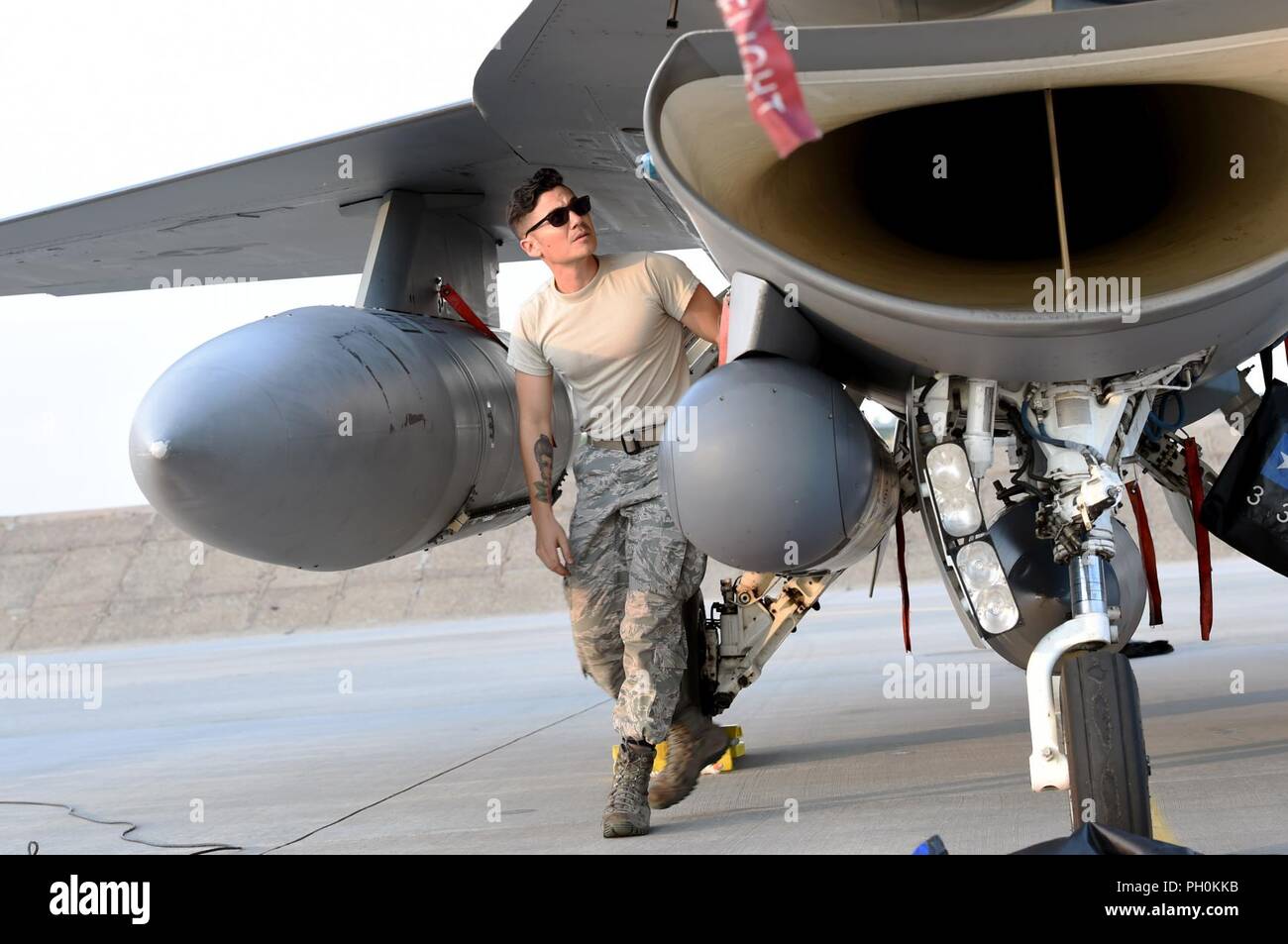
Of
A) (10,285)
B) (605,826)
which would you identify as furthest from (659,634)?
(10,285)

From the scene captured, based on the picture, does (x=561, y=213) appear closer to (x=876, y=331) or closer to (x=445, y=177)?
(x=876, y=331)

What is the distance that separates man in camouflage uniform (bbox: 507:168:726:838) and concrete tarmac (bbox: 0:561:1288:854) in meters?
0.40

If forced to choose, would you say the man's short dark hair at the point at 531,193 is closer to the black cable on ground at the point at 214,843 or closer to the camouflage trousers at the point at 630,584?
the camouflage trousers at the point at 630,584

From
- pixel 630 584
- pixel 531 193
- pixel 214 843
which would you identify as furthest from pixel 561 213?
pixel 214 843

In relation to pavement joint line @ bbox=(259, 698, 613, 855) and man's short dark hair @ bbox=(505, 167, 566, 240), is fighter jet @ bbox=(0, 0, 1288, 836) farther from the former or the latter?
pavement joint line @ bbox=(259, 698, 613, 855)

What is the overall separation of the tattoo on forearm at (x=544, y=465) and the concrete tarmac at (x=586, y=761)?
991mm

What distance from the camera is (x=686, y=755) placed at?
433 centimetres

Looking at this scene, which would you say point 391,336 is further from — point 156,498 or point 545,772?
point 545,772

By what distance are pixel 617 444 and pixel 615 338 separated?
1.06ft

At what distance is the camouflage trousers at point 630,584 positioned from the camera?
13.1ft

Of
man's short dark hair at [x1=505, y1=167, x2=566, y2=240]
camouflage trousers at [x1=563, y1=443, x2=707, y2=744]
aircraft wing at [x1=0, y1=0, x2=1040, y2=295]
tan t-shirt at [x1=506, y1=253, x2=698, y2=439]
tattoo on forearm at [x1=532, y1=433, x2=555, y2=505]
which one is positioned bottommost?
camouflage trousers at [x1=563, y1=443, x2=707, y2=744]

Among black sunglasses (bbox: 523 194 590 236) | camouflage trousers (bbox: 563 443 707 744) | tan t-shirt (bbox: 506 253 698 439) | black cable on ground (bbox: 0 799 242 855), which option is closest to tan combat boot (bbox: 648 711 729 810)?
camouflage trousers (bbox: 563 443 707 744)

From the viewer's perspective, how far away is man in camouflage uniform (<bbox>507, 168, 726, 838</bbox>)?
A: 13.1 ft

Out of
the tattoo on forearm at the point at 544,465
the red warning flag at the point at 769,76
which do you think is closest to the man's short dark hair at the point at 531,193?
the tattoo on forearm at the point at 544,465
